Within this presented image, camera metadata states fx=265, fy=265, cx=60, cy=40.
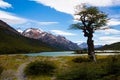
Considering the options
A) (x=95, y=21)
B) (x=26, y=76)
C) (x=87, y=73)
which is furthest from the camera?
(x=95, y=21)

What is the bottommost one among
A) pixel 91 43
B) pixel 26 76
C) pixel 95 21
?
pixel 26 76

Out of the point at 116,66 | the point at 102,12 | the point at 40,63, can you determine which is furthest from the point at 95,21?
the point at 116,66

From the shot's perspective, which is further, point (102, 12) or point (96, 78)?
point (102, 12)

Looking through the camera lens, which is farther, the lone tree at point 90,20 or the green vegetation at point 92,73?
the lone tree at point 90,20

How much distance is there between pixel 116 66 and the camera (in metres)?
30.0

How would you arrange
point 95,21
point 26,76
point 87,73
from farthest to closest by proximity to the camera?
point 95,21 → point 26,76 → point 87,73

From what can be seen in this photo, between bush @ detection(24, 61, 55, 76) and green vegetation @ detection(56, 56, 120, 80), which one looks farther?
bush @ detection(24, 61, 55, 76)

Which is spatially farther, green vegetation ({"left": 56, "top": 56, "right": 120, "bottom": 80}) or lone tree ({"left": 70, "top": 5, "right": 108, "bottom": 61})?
lone tree ({"left": 70, "top": 5, "right": 108, "bottom": 61})

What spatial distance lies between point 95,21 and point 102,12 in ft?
10.2

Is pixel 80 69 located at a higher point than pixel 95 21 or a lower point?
lower

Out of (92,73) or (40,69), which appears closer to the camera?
(92,73)

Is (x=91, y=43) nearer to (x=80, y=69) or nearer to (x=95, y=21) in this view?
(x=95, y=21)

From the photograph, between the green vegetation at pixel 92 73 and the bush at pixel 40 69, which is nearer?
the green vegetation at pixel 92 73

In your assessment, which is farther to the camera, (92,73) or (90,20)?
(90,20)
